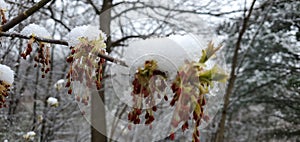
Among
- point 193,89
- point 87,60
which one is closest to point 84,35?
point 87,60

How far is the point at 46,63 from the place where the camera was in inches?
39.6

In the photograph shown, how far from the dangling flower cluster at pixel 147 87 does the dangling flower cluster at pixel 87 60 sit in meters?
0.20

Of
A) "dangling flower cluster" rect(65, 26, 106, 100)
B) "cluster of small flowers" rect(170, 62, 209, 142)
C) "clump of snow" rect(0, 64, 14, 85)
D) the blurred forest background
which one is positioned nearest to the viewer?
"cluster of small flowers" rect(170, 62, 209, 142)

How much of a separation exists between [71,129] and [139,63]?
19.4 ft

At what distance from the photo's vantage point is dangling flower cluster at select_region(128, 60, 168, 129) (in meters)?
0.72

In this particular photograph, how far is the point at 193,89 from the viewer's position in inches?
26.2

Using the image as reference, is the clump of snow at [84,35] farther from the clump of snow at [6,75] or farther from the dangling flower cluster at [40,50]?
the clump of snow at [6,75]

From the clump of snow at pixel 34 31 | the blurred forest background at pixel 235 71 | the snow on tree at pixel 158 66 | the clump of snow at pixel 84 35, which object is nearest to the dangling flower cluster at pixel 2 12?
the clump of snow at pixel 34 31

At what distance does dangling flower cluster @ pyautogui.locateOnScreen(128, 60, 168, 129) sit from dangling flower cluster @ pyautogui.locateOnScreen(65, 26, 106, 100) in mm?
199

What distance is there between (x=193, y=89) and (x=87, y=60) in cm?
36

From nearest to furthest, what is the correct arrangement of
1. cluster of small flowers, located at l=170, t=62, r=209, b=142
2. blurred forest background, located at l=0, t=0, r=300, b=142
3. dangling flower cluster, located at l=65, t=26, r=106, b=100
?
cluster of small flowers, located at l=170, t=62, r=209, b=142 < dangling flower cluster, located at l=65, t=26, r=106, b=100 < blurred forest background, located at l=0, t=0, r=300, b=142

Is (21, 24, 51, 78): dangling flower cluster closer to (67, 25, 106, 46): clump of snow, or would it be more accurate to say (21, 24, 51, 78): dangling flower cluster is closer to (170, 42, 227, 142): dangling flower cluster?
(67, 25, 106, 46): clump of snow

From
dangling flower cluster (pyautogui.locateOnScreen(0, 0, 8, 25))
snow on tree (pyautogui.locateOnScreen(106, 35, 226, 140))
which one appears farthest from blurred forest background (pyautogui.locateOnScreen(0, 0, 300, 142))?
snow on tree (pyautogui.locateOnScreen(106, 35, 226, 140))

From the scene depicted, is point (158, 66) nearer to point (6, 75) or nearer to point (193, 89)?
point (193, 89)
